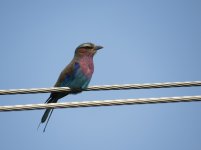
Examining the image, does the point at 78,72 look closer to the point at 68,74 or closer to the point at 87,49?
the point at 68,74

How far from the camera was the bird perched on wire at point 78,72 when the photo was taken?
27.2 feet

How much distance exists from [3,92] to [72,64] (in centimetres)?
297

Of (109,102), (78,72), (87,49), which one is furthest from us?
(87,49)

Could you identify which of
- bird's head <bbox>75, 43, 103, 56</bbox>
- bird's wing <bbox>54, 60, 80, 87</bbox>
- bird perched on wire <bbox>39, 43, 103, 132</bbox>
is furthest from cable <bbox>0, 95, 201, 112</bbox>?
bird's head <bbox>75, 43, 103, 56</bbox>

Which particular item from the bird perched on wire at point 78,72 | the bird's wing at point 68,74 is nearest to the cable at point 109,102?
the bird perched on wire at point 78,72

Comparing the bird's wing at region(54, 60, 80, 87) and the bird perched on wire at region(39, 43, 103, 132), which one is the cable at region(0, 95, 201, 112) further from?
the bird's wing at region(54, 60, 80, 87)

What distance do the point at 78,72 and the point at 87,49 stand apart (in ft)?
2.20

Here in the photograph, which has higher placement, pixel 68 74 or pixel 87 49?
pixel 87 49

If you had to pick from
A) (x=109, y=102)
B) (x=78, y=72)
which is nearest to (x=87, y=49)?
(x=78, y=72)

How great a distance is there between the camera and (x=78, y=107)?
5695 millimetres

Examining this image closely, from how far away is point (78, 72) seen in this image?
8.59 m

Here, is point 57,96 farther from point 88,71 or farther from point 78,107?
point 78,107

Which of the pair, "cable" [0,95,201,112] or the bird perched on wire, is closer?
"cable" [0,95,201,112]

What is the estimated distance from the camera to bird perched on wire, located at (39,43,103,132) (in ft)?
27.2
